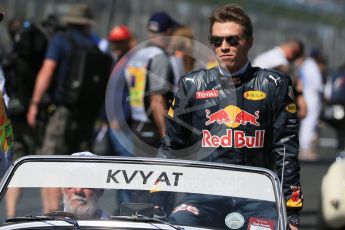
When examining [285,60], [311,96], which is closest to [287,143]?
[285,60]

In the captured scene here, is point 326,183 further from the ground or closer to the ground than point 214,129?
closer to the ground

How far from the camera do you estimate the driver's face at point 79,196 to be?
574cm

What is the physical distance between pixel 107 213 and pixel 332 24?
2092cm

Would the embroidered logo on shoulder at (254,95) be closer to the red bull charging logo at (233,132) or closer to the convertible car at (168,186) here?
the red bull charging logo at (233,132)

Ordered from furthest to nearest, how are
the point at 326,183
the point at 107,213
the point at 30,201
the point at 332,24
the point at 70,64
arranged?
the point at 332,24, the point at 70,64, the point at 326,183, the point at 30,201, the point at 107,213

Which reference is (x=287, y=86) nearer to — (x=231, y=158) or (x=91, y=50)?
(x=231, y=158)

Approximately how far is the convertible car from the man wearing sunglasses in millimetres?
536

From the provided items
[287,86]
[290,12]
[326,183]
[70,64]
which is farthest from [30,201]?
[290,12]

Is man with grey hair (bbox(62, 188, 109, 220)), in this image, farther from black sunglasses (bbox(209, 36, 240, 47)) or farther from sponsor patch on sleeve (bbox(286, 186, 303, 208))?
black sunglasses (bbox(209, 36, 240, 47))

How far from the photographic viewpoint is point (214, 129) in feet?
21.4

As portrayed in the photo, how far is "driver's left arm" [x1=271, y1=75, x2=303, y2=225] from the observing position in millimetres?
6285

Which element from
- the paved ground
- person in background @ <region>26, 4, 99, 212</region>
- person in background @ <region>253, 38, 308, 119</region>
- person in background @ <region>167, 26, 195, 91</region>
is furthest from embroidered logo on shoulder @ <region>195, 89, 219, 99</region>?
person in background @ <region>253, 38, 308, 119</region>

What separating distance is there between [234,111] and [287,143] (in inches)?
13.3

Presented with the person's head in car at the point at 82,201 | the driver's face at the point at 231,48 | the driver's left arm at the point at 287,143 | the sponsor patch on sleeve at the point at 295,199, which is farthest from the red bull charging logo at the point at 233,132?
the person's head in car at the point at 82,201
